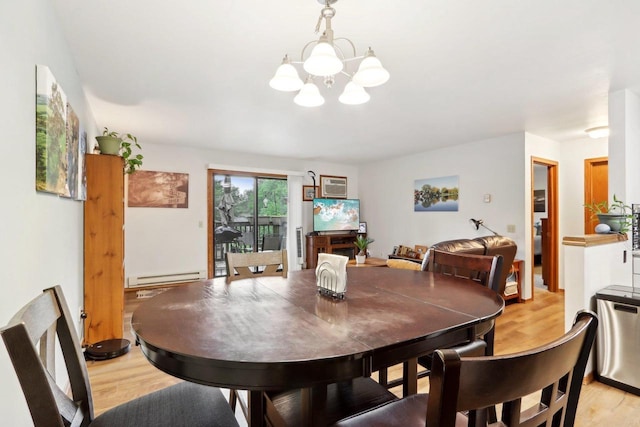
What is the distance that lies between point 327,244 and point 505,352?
3873 mm

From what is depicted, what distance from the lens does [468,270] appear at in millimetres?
1929

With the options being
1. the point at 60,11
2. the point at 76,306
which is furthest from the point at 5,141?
the point at 76,306

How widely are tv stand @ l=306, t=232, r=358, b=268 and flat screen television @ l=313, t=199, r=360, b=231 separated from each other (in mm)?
149

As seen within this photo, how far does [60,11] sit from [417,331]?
94.6 inches

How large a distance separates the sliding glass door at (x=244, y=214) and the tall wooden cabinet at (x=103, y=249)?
2.69 meters

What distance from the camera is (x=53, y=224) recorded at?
68.5 inches

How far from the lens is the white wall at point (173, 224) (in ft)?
15.9

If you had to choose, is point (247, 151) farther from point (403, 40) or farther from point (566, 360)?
point (566, 360)

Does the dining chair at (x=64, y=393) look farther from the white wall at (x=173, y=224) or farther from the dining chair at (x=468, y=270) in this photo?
the white wall at (x=173, y=224)

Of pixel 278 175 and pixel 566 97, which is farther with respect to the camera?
pixel 278 175

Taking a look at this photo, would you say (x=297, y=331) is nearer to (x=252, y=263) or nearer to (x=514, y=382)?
(x=514, y=382)

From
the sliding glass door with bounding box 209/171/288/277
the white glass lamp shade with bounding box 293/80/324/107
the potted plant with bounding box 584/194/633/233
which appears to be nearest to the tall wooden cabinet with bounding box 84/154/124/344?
the white glass lamp shade with bounding box 293/80/324/107

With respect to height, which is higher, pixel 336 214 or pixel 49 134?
pixel 49 134

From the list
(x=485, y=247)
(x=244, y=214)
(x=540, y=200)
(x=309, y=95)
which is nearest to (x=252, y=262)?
(x=309, y=95)
